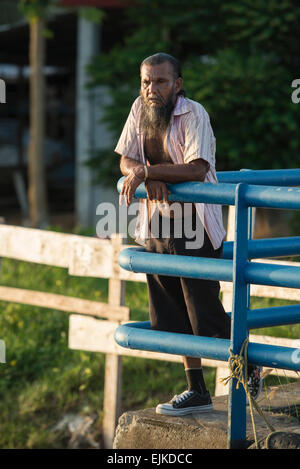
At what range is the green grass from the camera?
6.37 meters

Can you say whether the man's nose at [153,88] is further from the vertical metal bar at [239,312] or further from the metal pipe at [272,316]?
the metal pipe at [272,316]

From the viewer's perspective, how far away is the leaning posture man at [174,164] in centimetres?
343

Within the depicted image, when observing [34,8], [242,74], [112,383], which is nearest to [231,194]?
[112,383]

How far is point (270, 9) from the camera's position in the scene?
1046cm

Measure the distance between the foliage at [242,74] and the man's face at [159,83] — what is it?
6.99m

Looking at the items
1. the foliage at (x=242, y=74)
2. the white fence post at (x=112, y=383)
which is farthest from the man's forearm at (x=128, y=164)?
the foliage at (x=242, y=74)

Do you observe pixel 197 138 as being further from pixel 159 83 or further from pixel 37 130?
pixel 37 130

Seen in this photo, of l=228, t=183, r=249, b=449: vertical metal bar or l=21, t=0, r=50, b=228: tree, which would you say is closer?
l=228, t=183, r=249, b=449: vertical metal bar

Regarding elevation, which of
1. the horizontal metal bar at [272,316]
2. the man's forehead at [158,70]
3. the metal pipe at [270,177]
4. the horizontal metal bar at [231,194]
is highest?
the man's forehead at [158,70]

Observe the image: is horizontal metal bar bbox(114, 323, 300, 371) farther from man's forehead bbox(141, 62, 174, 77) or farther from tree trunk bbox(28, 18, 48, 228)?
tree trunk bbox(28, 18, 48, 228)

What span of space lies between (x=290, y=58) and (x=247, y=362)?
8.84m

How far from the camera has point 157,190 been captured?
330 centimetres

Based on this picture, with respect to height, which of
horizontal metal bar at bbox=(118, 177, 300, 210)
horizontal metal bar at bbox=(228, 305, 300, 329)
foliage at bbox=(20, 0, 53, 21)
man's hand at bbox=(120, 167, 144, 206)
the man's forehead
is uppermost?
foliage at bbox=(20, 0, 53, 21)

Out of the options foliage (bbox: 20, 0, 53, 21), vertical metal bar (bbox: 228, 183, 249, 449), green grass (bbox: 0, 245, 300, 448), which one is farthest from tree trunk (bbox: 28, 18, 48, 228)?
vertical metal bar (bbox: 228, 183, 249, 449)
